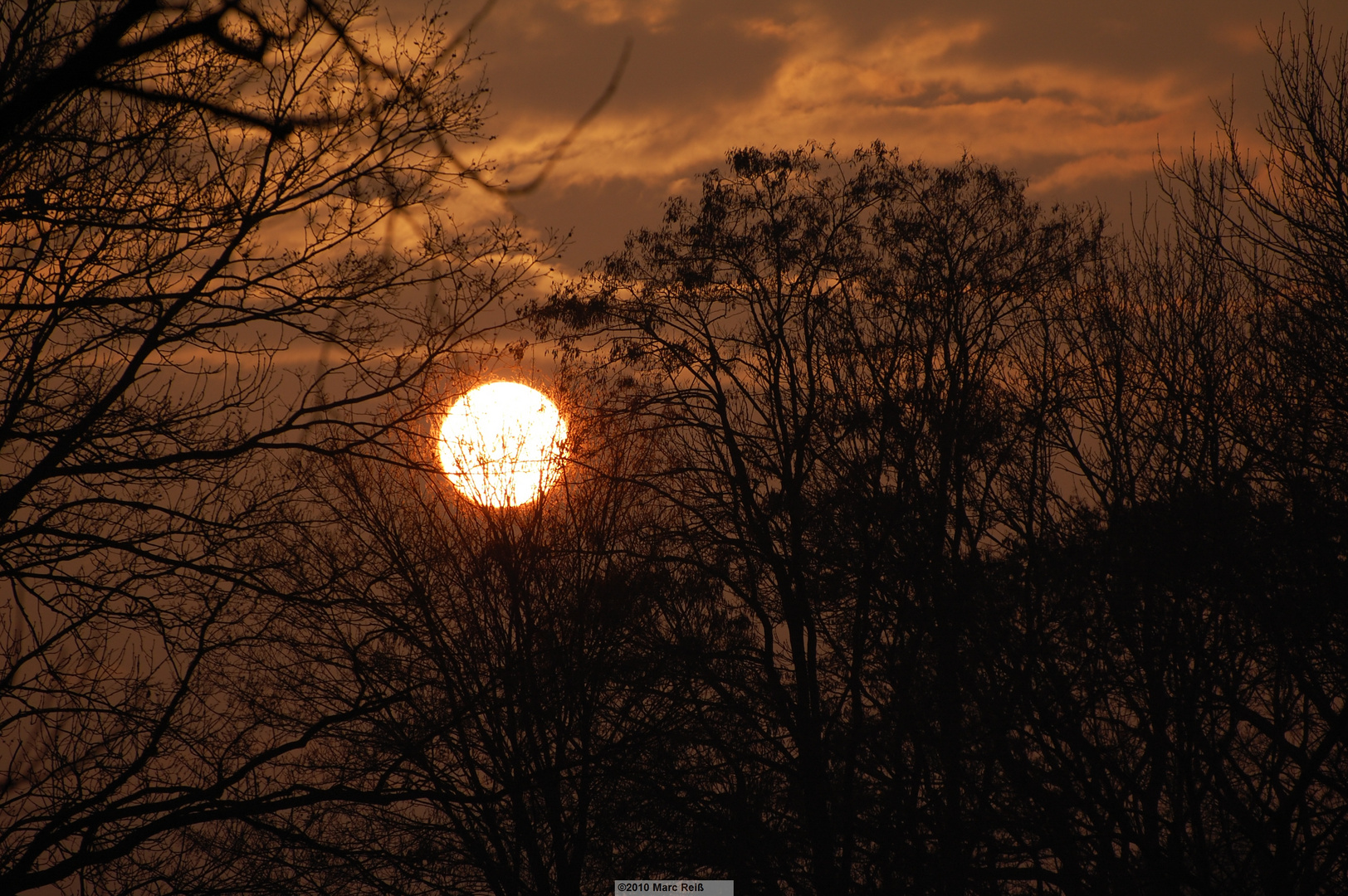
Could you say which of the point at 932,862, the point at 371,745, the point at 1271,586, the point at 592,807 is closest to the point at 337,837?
the point at 371,745

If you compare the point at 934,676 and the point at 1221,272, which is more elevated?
the point at 1221,272

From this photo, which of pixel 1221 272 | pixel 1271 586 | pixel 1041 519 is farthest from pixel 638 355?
pixel 1271 586

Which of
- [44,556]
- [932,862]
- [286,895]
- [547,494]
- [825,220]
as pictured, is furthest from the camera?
[825,220]

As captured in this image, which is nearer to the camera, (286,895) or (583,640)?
(286,895)

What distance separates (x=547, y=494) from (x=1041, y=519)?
254 inches

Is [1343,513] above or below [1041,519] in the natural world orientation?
below

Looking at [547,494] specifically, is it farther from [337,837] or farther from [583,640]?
[337,837]

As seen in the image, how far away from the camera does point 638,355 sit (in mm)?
15852

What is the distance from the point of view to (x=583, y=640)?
44.1ft

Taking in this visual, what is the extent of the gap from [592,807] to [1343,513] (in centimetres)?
966

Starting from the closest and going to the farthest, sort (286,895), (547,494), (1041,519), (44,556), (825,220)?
(44,556), (286,895), (1041,519), (547,494), (825,220)

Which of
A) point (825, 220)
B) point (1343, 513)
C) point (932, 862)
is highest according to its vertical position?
point (825, 220)

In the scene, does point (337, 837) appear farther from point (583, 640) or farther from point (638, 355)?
point (638, 355)

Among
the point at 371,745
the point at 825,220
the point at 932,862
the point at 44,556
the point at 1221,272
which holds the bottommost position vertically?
the point at 932,862
